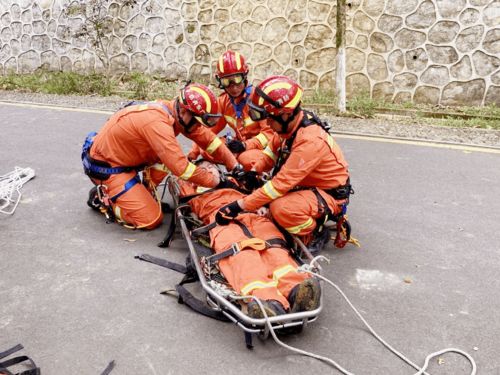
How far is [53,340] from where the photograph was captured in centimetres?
276

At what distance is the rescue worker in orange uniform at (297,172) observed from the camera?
132 inches

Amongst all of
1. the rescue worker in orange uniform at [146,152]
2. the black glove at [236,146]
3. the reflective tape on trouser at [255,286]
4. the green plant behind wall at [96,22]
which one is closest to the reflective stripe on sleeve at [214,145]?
the rescue worker in orange uniform at [146,152]

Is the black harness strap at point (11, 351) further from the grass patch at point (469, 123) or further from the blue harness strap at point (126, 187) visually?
the grass patch at point (469, 123)

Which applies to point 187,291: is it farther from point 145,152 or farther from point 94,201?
point 94,201

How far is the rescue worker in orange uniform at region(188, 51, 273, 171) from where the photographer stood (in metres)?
4.61

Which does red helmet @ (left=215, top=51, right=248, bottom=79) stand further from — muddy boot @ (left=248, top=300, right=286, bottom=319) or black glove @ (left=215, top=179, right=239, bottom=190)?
muddy boot @ (left=248, top=300, right=286, bottom=319)

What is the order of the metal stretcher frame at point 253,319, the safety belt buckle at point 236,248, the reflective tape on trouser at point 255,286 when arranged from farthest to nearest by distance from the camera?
the safety belt buckle at point 236,248 < the reflective tape on trouser at point 255,286 < the metal stretcher frame at point 253,319

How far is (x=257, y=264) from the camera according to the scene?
2.98m

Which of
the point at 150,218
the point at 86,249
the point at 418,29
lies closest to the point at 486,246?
the point at 150,218

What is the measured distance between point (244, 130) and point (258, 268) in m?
2.37

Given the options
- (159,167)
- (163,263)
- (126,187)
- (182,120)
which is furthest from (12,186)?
(163,263)

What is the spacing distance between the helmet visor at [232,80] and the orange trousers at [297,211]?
63.6 inches

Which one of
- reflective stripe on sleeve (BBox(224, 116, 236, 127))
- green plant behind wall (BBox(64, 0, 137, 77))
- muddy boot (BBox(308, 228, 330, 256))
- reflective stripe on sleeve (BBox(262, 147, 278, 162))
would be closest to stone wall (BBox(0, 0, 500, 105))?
green plant behind wall (BBox(64, 0, 137, 77))

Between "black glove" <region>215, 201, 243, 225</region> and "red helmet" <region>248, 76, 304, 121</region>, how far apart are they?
682 millimetres
